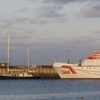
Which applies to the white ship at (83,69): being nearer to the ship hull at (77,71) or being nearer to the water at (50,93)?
the ship hull at (77,71)

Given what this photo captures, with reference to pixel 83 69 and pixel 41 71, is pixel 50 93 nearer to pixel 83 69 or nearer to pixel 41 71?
pixel 83 69

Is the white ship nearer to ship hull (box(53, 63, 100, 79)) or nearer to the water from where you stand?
ship hull (box(53, 63, 100, 79))

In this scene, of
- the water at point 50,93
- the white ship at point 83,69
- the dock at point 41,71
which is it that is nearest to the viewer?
the water at point 50,93

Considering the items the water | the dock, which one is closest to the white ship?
the dock

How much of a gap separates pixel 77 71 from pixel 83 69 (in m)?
1.63

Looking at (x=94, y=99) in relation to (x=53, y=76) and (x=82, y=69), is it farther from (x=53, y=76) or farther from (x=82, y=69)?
(x=53, y=76)

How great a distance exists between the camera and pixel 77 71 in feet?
434

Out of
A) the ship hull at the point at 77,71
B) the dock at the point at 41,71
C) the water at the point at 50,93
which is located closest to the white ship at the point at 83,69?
the ship hull at the point at 77,71

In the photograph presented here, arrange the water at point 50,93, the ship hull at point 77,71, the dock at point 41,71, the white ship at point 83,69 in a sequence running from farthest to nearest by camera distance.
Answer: the dock at point 41,71, the ship hull at point 77,71, the white ship at point 83,69, the water at point 50,93

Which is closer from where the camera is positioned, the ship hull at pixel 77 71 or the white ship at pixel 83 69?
the white ship at pixel 83 69

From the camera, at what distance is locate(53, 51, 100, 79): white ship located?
131375 millimetres

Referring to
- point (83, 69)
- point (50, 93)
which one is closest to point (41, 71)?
point (83, 69)

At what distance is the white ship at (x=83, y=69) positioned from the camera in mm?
131375

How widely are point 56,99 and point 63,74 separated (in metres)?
65.6
